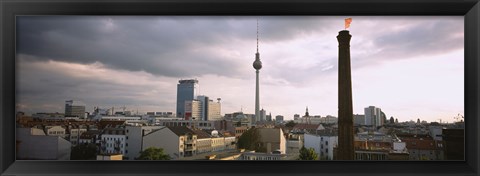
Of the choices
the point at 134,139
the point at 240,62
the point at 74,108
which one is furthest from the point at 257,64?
the point at 74,108

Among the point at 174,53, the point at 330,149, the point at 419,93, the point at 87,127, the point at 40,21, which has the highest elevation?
the point at 40,21

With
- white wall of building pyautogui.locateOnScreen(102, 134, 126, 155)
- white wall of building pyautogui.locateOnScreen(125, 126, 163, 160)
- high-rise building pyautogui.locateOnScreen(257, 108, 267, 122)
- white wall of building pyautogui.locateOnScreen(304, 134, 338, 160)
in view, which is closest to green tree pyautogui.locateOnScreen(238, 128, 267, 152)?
high-rise building pyautogui.locateOnScreen(257, 108, 267, 122)

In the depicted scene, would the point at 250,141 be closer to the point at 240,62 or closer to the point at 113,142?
the point at 240,62

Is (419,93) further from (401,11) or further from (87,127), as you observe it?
(87,127)

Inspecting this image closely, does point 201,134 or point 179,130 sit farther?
point 201,134

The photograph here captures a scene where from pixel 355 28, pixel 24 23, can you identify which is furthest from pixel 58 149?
pixel 355 28

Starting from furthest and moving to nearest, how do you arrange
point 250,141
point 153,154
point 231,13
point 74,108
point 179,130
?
point 250,141 < point 179,130 < point 74,108 < point 153,154 < point 231,13

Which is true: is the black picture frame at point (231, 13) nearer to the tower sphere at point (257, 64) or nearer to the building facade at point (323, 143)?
the building facade at point (323, 143)
